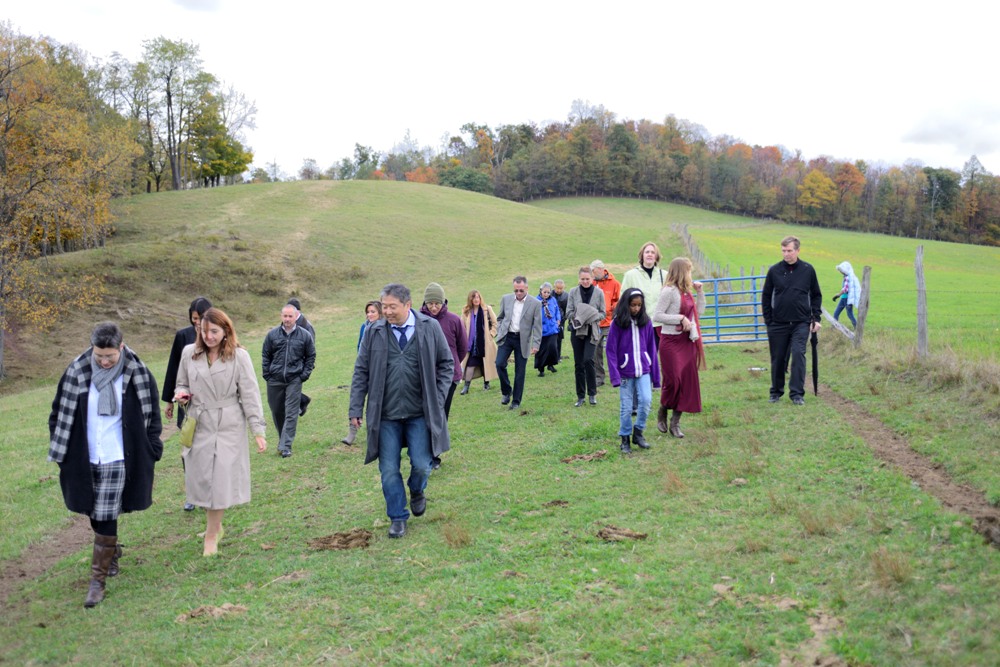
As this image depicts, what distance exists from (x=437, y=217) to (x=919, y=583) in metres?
54.9

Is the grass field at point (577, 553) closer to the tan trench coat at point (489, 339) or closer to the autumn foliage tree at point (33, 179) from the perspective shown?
the tan trench coat at point (489, 339)

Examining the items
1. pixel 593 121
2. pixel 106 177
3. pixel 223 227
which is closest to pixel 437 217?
pixel 223 227

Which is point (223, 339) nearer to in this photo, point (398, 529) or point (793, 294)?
point (398, 529)

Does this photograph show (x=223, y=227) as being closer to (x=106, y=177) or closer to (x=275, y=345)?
(x=106, y=177)

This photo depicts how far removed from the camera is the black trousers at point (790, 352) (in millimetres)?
10305

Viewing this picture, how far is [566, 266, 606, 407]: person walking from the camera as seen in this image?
37.9ft

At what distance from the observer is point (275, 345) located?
32.4ft

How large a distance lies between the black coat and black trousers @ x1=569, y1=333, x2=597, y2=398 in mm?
6915

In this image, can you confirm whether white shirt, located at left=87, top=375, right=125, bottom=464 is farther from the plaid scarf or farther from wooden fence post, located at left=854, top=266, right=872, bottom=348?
wooden fence post, located at left=854, top=266, right=872, bottom=348

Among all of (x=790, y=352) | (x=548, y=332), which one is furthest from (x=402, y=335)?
(x=548, y=332)

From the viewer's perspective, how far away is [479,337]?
524 inches

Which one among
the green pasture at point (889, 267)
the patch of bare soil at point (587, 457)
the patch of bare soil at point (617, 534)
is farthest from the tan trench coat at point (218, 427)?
the green pasture at point (889, 267)

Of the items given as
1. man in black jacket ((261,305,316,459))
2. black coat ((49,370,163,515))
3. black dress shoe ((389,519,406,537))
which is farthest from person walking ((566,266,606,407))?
black coat ((49,370,163,515))

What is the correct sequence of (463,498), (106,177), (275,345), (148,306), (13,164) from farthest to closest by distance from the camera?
(106,177)
(148,306)
(13,164)
(275,345)
(463,498)
